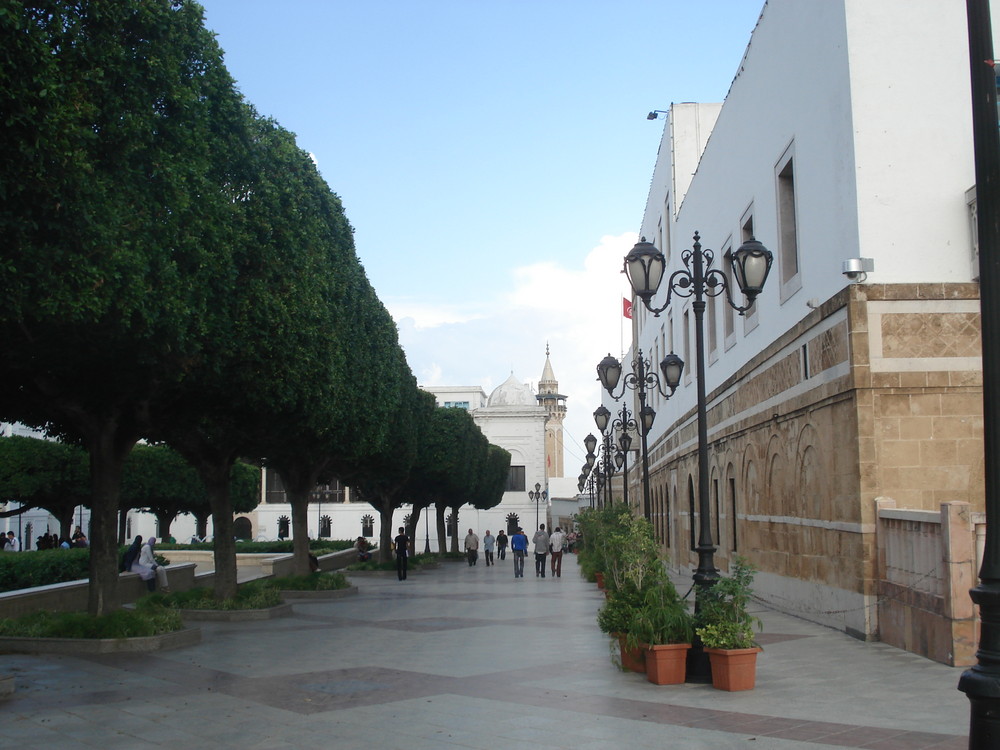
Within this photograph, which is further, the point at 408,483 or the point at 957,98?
the point at 408,483

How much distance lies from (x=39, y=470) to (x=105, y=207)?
30.1m

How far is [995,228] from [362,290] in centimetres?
1704

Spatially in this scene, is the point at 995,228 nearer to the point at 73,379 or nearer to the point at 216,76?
the point at 216,76

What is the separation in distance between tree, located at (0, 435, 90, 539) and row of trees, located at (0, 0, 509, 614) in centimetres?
1766

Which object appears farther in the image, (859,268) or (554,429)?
(554,429)

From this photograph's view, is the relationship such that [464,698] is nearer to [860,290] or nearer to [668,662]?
[668,662]

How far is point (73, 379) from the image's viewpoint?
12992 millimetres

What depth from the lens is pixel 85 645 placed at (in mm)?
13180

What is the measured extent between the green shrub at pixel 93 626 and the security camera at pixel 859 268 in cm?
1026

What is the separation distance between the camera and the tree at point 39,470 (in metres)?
35.4

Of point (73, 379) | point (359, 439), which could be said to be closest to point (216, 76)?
point (73, 379)

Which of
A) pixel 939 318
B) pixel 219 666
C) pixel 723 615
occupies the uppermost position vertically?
Answer: pixel 939 318

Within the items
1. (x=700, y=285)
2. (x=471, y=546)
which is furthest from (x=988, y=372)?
(x=471, y=546)

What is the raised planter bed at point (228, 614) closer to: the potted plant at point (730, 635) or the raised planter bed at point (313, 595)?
the raised planter bed at point (313, 595)
